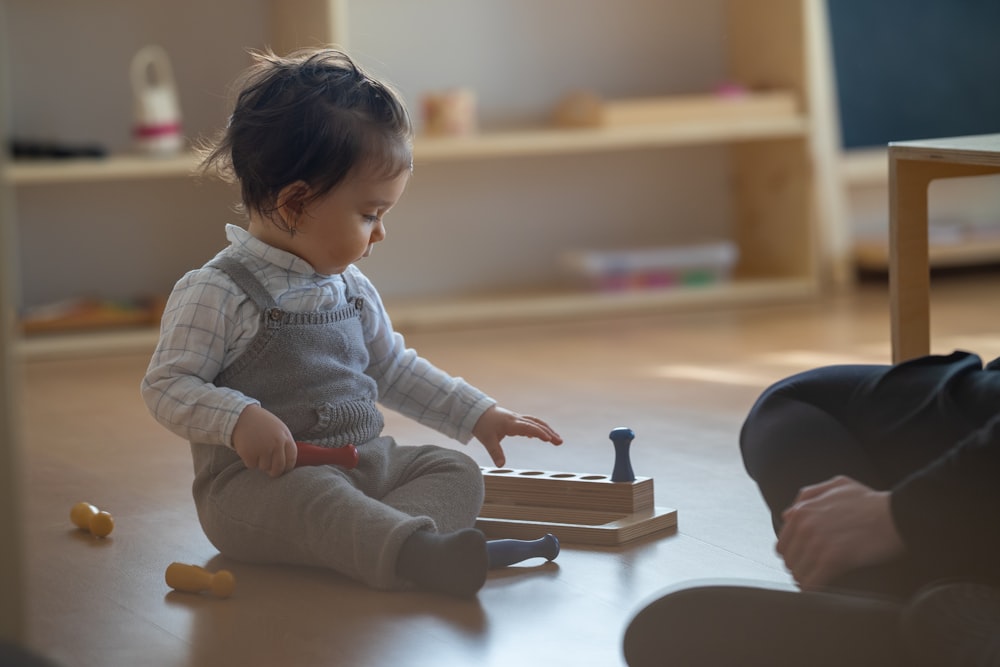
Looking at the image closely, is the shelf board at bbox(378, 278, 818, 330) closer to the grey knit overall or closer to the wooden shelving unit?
the wooden shelving unit

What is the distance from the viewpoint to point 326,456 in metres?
1.20

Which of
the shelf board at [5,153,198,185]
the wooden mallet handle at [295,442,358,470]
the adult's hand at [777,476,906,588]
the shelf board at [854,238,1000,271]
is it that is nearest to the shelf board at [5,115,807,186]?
the shelf board at [5,153,198,185]

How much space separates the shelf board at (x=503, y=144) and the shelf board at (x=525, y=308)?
29 centimetres

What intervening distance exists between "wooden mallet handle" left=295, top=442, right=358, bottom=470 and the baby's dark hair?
21 cm

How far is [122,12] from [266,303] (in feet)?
5.50

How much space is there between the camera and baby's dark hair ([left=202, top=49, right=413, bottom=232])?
1224 millimetres

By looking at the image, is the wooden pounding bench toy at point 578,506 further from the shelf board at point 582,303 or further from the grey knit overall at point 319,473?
the shelf board at point 582,303

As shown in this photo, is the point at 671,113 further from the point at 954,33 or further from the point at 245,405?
the point at 245,405

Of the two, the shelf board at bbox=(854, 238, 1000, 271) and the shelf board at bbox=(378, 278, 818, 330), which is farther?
the shelf board at bbox=(854, 238, 1000, 271)

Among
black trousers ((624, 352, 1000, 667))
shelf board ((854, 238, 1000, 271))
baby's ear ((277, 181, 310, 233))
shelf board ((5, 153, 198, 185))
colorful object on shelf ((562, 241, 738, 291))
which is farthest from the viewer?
shelf board ((854, 238, 1000, 271))

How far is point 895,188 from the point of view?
1339mm

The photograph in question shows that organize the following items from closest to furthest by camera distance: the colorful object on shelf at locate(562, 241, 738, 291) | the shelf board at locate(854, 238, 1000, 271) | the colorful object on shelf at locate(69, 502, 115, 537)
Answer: the colorful object on shelf at locate(69, 502, 115, 537)
the colorful object on shelf at locate(562, 241, 738, 291)
the shelf board at locate(854, 238, 1000, 271)

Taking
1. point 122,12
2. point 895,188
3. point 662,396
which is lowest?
point 662,396

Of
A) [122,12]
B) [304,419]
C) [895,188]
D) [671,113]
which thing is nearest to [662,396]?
[895,188]
